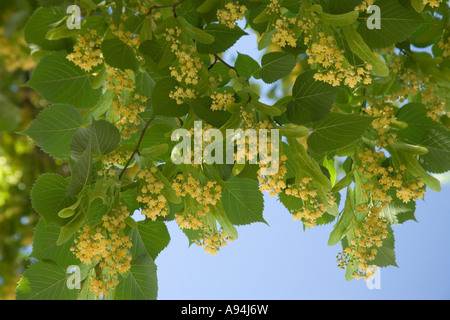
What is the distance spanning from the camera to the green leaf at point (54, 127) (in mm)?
861

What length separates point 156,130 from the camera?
890mm

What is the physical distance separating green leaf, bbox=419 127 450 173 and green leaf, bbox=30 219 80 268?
713 millimetres

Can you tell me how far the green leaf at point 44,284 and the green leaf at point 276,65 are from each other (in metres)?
0.54

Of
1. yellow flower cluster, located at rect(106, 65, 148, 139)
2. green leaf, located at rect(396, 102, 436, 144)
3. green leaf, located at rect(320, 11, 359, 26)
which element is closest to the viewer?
green leaf, located at rect(320, 11, 359, 26)

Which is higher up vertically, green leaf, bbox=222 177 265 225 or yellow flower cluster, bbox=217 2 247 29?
yellow flower cluster, bbox=217 2 247 29

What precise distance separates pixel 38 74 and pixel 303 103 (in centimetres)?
50

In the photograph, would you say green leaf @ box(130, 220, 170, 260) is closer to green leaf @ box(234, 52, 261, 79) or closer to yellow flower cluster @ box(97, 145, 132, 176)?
yellow flower cluster @ box(97, 145, 132, 176)

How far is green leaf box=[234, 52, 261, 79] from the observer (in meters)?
0.90

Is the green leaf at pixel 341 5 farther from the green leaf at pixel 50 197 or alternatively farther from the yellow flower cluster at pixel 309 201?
the green leaf at pixel 50 197

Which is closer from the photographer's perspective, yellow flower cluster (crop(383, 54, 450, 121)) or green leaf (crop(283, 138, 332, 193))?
green leaf (crop(283, 138, 332, 193))

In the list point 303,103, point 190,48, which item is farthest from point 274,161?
point 190,48

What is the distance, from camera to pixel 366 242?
83 centimetres

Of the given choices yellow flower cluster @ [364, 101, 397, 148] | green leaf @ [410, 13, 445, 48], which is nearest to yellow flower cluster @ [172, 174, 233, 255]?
yellow flower cluster @ [364, 101, 397, 148]

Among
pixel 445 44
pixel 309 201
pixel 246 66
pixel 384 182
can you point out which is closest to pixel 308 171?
pixel 309 201
